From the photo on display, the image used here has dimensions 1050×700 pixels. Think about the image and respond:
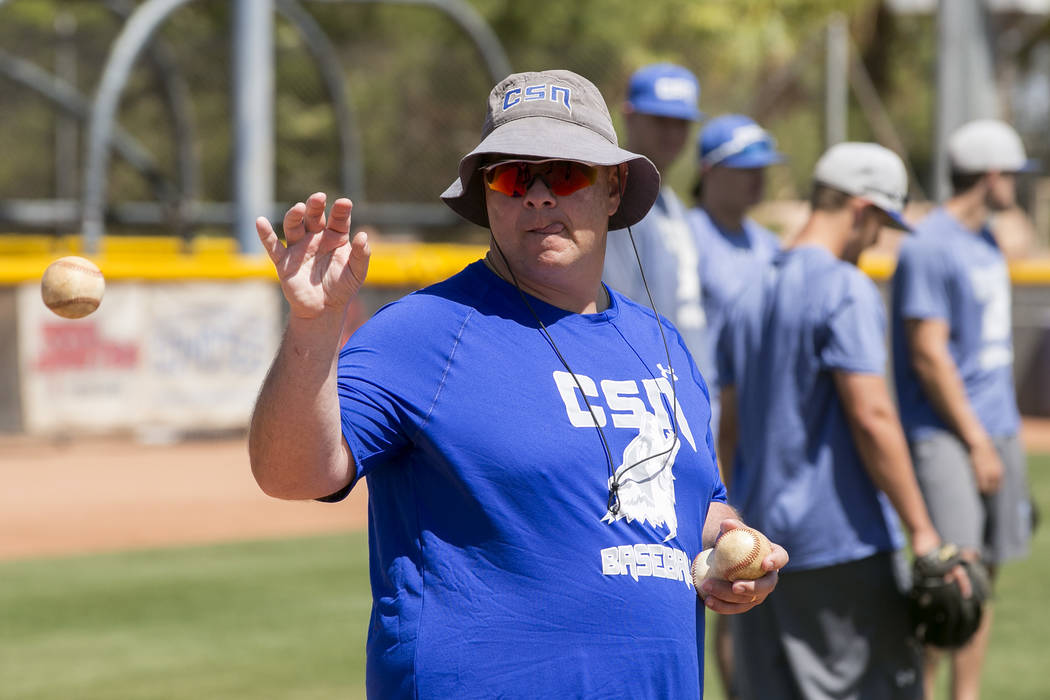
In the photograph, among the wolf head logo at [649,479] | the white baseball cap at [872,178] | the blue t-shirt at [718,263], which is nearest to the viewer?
the wolf head logo at [649,479]

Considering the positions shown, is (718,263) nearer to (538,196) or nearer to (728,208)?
(728,208)

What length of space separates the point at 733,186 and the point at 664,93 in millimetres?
989

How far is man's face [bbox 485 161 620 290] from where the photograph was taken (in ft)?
8.07

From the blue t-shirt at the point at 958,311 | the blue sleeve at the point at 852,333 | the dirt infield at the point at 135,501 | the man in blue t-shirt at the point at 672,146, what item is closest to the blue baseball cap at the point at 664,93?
the man in blue t-shirt at the point at 672,146

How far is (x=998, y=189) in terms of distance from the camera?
552 centimetres

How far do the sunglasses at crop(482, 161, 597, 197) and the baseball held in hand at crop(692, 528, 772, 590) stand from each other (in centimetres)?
68

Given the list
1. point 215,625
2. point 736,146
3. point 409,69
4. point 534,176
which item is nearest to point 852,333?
point 534,176

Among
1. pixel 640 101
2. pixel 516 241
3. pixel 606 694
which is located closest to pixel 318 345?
pixel 516 241

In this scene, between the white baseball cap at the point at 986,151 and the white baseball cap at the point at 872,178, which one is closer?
the white baseball cap at the point at 872,178

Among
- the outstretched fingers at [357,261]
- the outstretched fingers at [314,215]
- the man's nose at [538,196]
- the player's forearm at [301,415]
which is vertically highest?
the man's nose at [538,196]

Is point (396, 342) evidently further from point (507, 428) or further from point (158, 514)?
point (158, 514)

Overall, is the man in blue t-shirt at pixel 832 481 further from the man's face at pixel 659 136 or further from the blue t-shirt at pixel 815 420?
the man's face at pixel 659 136

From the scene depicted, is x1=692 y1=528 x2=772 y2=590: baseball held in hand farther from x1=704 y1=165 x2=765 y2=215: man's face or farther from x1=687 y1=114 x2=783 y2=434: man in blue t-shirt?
x1=704 y1=165 x2=765 y2=215: man's face

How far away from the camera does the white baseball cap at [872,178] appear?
165 inches
